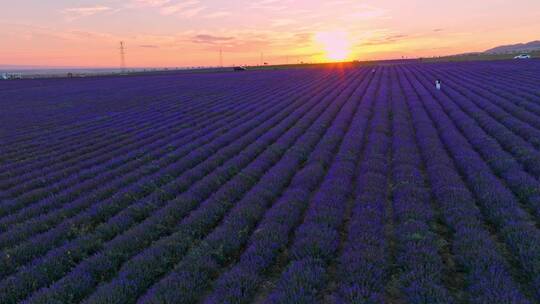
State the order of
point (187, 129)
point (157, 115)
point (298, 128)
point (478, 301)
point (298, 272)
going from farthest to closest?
point (157, 115)
point (187, 129)
point (298, 128)
point (298, 272)
point (478, 301)

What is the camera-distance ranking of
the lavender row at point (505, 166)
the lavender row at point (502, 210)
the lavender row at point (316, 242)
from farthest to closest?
the lavender row at point (505, 166) < the lavender row at point (502, 210) < the lavender row at point (316, 242)

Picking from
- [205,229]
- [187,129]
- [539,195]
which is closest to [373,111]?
[187,129]

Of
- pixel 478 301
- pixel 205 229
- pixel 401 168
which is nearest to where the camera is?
pixel 478 301

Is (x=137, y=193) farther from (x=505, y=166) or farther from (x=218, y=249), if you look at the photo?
(x=505, y=166)

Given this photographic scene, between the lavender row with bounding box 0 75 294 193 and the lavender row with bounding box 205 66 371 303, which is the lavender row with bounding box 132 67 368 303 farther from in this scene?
the lavender row with bounding box 0 75 294 193

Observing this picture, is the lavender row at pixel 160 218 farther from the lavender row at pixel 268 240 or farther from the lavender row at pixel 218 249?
the lavender row at pixel 268 240

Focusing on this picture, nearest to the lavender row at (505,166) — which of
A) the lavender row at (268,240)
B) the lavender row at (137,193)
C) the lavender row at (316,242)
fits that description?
the lavender row at (316,242)

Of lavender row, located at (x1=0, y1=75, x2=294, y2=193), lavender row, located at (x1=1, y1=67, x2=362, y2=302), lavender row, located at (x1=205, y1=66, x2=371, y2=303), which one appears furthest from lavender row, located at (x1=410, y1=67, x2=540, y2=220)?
lavender row, located at (x1=0, y1=75, x2=294, y2=193)

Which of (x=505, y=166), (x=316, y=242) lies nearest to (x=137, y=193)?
(x=316, y=242)

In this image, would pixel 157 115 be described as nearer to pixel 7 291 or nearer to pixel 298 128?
pixel 298 128
